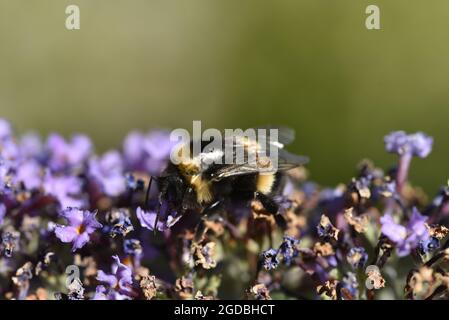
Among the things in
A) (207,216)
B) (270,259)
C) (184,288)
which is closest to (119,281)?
(184,288)

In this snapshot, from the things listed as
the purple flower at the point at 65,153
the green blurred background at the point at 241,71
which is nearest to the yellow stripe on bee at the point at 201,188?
the purple flower at the point at 65,153

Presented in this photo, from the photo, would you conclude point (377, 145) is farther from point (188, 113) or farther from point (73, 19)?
point (73, 19)

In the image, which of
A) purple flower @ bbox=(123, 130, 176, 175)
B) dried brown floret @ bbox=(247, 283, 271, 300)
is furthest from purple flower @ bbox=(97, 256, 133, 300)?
purple flower @ bbox=(123, 130, 176, 175)

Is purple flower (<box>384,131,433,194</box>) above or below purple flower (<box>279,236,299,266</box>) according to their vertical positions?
above

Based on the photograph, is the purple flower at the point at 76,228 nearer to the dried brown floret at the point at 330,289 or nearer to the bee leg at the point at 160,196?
the bee leg at the point at 160,196

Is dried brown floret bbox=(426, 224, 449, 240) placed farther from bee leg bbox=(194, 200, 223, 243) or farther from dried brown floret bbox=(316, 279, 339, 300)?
bee leg bbox=(194, 200, 223, 243)

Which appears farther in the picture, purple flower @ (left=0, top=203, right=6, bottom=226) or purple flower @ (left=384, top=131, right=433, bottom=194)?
purple flower @ (left=384, top=131, right=433, bottom=194)
